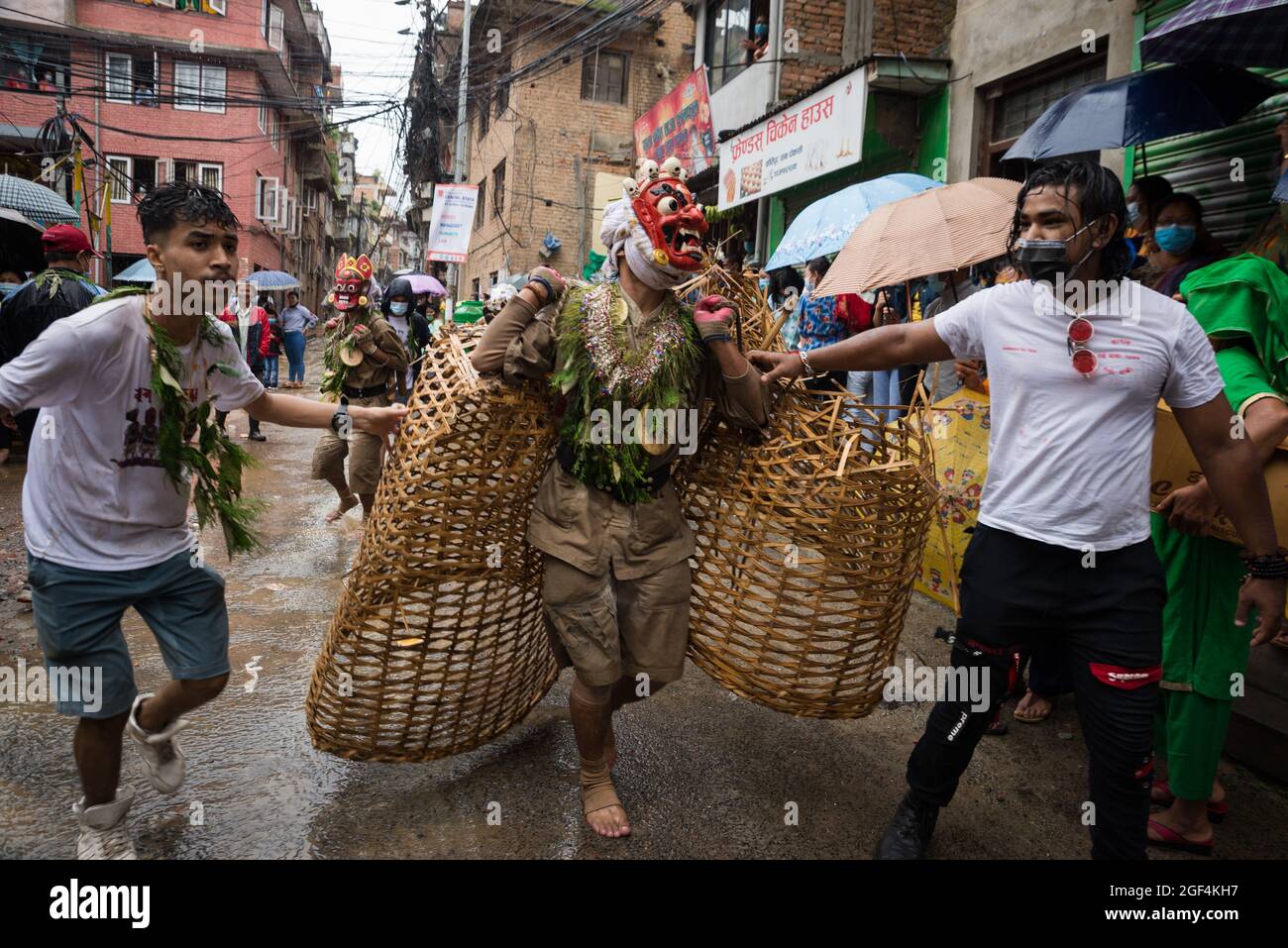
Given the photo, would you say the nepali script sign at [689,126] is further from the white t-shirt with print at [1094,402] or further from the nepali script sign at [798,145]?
the white t-shirt with print at [1094,402]

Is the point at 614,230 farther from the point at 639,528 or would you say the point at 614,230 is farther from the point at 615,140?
the point at 615,140

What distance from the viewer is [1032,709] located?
3789mm

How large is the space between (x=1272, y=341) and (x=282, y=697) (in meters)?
3.87

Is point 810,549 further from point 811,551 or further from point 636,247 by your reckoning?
point 636,247

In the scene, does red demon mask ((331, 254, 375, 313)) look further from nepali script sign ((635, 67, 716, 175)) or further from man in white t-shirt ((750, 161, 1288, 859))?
nepali script sign ((635, 67, 716, 175))

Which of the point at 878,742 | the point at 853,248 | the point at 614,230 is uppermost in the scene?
the point at 853,248

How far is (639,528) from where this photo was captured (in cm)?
272

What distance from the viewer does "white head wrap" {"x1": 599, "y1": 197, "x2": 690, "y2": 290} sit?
2670 millimetres

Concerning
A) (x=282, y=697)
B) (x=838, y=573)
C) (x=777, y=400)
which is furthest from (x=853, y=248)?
(x=282, y=697)

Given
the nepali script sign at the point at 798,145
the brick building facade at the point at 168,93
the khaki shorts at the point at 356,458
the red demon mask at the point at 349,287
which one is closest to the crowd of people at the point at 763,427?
the khaki shorts at the point at 356,458

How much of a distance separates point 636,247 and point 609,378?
44 cm

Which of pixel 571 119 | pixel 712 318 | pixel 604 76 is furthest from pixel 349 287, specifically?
pixel 604 76

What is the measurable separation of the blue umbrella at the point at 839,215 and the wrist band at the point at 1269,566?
169 inches

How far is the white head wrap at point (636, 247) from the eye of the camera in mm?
2670
